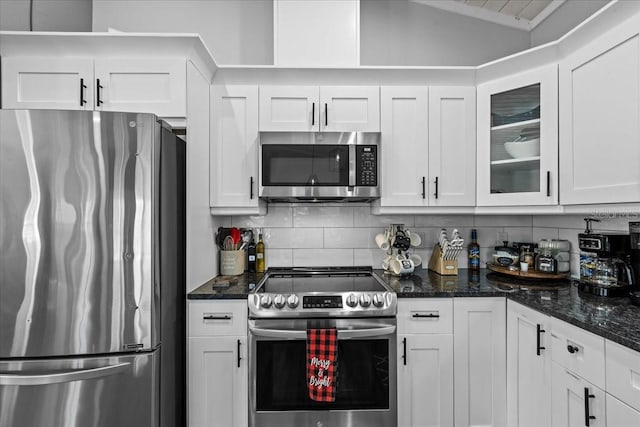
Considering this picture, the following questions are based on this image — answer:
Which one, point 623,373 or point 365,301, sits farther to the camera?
point 365,301

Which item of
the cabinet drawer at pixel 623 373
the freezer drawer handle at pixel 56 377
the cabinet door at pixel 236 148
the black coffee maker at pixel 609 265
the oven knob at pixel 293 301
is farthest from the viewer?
the cabinet door at pixel 236 148

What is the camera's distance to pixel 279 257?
254cm

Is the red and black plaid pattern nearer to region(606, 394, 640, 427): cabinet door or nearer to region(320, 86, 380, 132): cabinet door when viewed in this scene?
region(606, 394, 640, 427): cabinet door

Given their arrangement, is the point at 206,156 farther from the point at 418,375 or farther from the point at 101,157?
the point at 418,375

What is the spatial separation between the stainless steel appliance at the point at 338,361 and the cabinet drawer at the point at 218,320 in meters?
0.07

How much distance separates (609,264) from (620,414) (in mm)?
808

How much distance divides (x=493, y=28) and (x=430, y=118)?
107 centimetres

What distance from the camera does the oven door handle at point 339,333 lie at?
1.78 metres

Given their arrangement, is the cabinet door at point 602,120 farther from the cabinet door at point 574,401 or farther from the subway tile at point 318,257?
the subway tile at point 318,257

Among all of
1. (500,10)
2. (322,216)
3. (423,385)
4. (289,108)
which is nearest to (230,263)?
(322,216)

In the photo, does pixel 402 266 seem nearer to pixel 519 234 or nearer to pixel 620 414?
pixel 519 234

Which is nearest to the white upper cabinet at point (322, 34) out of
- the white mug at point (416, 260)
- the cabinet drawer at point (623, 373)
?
the white mug at point (416, 260)

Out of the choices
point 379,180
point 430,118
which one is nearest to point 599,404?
point 379,180

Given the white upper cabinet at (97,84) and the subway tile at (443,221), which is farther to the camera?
the subway tile at (443,221)
